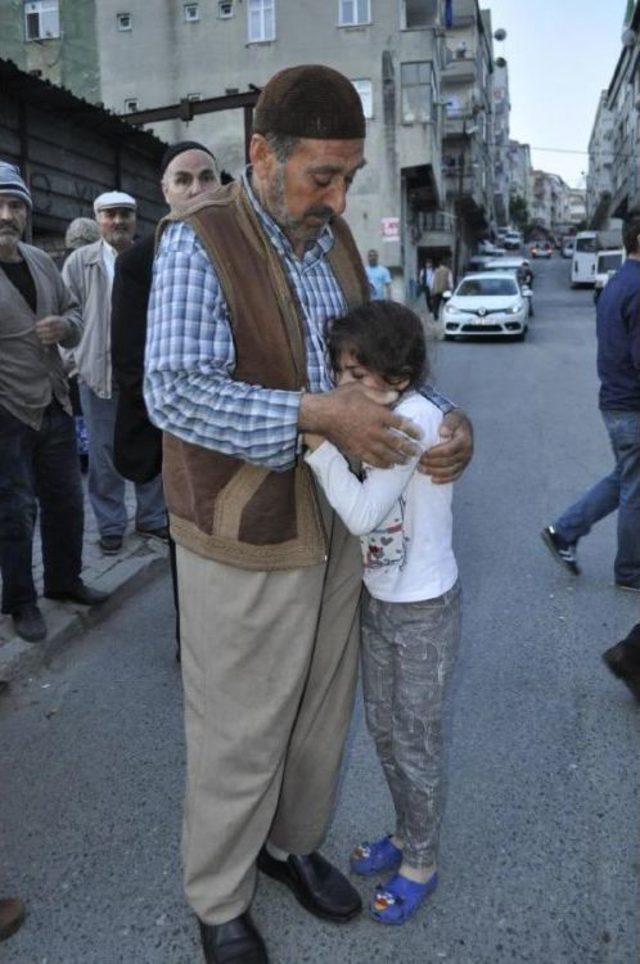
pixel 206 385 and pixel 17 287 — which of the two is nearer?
pixel 206 385

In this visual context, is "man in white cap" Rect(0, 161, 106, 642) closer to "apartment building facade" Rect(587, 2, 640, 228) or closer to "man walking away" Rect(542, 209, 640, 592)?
"man walking away" Rect(542, 209, 640, 592)

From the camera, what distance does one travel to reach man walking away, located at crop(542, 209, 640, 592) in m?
4.34

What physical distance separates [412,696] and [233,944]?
0.75m

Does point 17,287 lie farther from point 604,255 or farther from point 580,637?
point 604,255

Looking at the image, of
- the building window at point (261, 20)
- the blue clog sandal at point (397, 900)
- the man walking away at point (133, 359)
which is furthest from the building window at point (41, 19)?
the blue clog sandal at point (397, 900)

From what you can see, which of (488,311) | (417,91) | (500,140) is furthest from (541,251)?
(488,311)

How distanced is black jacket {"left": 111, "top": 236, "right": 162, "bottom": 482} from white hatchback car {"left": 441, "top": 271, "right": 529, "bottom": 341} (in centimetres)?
1534

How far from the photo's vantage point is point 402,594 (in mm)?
2152

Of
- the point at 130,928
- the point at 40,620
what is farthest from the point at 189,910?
the point at 40,620

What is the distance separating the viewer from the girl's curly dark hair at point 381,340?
6.28 ft

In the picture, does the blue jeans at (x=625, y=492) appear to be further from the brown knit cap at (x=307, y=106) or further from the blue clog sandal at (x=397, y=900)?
the brown knit cap at (x=307, y=106)

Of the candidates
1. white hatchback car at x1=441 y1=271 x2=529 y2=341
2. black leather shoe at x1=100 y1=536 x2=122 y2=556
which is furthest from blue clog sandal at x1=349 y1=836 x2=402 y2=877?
white hatchback car at x1=441 y1=271 x2=529 y2=341

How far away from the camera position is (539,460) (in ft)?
26.1

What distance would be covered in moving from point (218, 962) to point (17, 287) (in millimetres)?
3121
